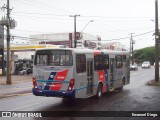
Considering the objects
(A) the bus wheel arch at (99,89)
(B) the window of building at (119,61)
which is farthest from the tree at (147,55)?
(A) the bus wheel arch at (99,89)

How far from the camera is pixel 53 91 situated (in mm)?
14992

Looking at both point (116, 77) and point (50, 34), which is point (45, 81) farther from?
point (50, 34)

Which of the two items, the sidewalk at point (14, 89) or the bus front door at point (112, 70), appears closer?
the bus front door at point (112, 70)

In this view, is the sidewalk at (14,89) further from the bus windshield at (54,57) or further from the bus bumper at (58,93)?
the bus bumper at (58,93)

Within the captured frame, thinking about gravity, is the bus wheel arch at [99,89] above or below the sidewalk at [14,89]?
above

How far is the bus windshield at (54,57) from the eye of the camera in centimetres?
1523

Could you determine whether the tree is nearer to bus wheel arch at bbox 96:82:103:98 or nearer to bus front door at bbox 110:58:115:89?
bus front door at bbox 110:58:115:89

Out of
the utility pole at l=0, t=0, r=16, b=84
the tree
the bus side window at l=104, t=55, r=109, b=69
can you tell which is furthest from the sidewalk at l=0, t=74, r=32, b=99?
the tree

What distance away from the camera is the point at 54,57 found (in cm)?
1556

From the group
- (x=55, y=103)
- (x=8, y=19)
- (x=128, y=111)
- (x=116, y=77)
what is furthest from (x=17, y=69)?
(x=128, y=111)

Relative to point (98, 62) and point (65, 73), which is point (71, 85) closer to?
point (65, 73)

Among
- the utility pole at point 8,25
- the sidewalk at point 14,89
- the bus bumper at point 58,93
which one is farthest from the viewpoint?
the utility pole at point 8,25

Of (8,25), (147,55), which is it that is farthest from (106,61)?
(147,55)

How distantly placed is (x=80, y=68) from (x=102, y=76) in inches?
133
